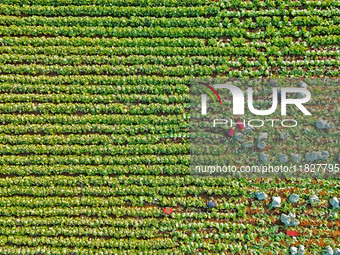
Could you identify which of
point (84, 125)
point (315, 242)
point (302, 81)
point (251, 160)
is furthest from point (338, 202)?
point (84, 125)

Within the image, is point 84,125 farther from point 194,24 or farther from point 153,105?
point 194,24

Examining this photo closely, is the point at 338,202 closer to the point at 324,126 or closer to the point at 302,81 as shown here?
the point at 324,126

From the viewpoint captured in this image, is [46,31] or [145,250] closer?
[145,250]

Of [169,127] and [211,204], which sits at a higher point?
[169,127]

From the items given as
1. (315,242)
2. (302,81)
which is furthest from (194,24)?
(315,242)

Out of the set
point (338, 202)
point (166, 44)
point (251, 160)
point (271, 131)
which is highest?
point (166, 44)

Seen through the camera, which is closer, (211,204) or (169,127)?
(211,204)

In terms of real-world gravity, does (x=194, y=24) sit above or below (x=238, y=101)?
above
